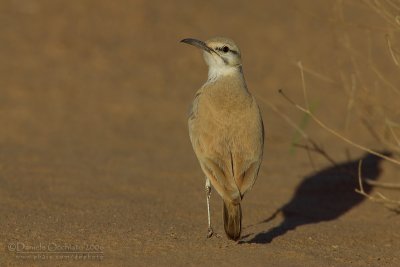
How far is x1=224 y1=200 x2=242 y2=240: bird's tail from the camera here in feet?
20.6

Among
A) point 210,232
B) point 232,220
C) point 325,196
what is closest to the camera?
point 232,220

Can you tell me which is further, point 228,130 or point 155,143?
point 155,143

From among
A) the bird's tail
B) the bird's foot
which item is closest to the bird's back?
the bird's tail

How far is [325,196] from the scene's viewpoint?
9.13 m

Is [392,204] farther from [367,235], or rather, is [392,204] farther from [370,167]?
[370,167]

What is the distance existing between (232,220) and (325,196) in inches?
119

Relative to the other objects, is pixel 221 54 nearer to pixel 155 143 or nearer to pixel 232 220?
pixel 232 220

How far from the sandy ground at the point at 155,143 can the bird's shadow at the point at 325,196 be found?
24mm

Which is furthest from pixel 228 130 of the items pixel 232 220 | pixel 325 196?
pixel 325 196

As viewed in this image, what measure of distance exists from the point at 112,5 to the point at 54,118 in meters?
4.52

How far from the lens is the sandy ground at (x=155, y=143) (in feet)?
21.1

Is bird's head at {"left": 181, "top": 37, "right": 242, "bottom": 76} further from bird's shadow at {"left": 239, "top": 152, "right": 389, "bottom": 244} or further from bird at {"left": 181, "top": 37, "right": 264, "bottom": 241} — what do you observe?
bird's shadow at {"left": 239, "top": 152, "right": 389, "bottom": 244}

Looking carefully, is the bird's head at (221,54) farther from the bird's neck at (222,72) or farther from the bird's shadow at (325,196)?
the bird's shadow at (325,196)

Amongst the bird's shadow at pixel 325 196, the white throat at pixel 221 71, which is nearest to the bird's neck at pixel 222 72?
the white throat at pixel 221 71
